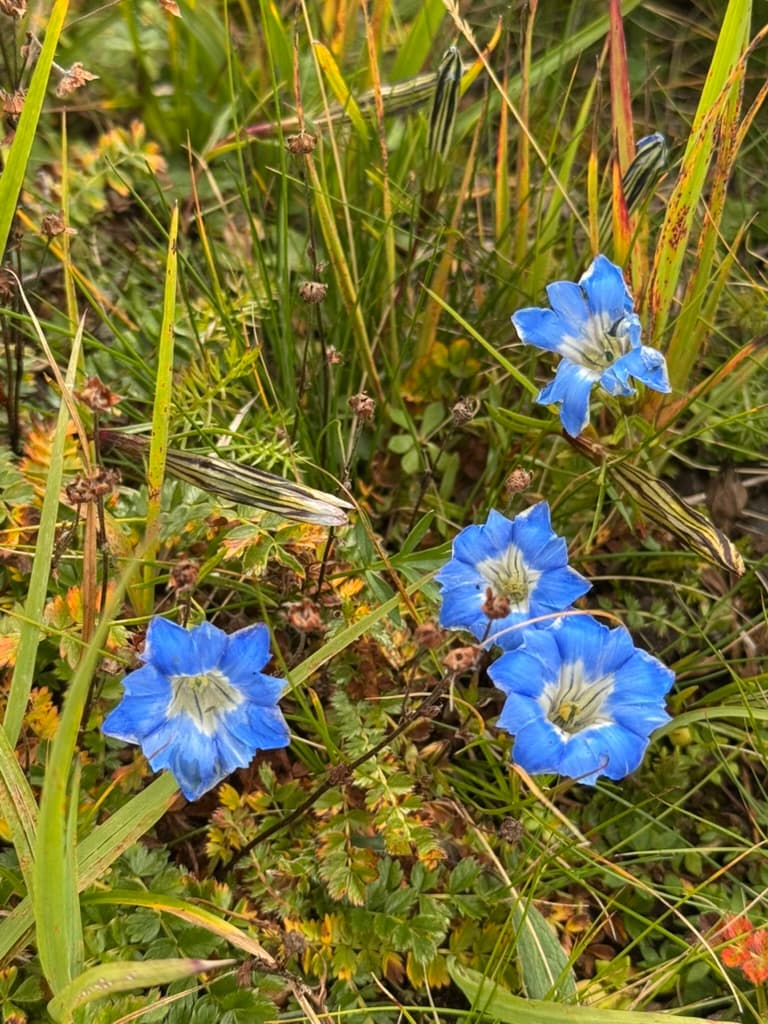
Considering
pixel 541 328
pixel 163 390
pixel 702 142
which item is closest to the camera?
pixel 163 390

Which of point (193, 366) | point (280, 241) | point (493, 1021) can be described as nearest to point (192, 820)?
point (493, 1021)

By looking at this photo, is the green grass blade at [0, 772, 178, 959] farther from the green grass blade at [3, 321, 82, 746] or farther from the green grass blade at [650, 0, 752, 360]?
the green grass blade at [650, 0, 752, 360]

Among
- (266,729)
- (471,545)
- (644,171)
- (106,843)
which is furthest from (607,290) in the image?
(106,843)

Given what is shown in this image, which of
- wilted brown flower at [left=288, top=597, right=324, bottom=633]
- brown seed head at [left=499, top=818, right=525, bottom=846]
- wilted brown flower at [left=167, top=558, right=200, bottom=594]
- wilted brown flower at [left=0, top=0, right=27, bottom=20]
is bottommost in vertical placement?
brown seed head at [left=499, top=818, right=525, bottom=846]

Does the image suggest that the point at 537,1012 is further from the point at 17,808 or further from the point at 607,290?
the point at 607,290

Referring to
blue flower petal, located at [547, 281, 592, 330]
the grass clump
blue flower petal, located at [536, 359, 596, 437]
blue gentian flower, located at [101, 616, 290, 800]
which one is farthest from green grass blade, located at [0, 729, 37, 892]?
blue flower petal, located at [547, 281, 592, 330]

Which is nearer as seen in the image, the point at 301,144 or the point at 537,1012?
the point at 537,1012

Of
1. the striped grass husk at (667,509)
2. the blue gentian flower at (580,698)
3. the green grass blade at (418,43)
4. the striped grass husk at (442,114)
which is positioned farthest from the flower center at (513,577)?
the green grass blade at (418,43)

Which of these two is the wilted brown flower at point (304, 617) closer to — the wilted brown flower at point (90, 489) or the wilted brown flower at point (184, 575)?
the wilted brown flower at point (184, 575)
